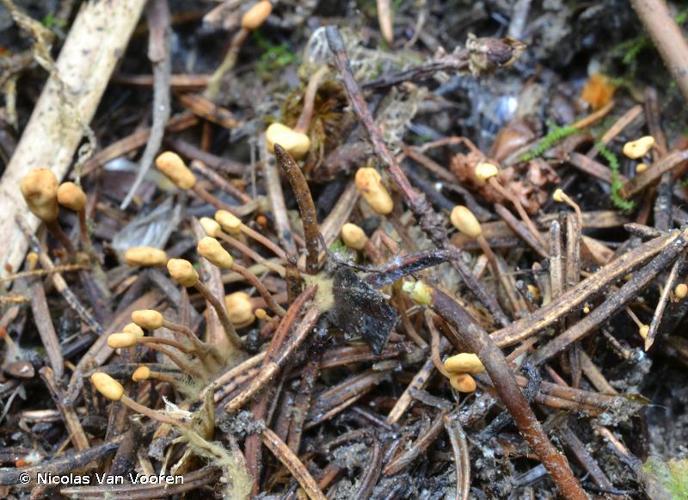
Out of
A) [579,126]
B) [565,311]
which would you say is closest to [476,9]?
[579,126]

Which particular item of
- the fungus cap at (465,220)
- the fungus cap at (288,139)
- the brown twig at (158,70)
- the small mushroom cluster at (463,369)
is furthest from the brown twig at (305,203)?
the brown twig at (158,70)

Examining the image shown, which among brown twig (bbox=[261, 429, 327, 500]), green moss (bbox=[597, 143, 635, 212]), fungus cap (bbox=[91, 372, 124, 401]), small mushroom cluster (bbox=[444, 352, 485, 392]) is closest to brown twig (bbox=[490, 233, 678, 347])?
small mushroom cluster (bbox=[444, 352, 485, 392])

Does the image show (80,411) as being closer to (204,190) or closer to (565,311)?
(204,190)

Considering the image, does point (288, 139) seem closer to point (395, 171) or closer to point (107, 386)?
point (395, 171)

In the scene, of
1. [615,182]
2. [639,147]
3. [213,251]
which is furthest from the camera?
[615,182]

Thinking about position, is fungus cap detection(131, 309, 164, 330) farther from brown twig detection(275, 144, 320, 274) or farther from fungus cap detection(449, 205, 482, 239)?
fungus cap detection(449, 205, 482, 239)

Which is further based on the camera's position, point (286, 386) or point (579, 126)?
point (579, 126)

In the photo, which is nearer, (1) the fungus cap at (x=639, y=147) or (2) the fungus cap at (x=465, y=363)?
(2) the fungus cap at (x=465, y=363)

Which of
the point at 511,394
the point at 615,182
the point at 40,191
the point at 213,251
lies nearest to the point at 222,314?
the point at 213,251

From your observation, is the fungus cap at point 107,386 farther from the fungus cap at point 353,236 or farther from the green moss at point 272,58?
the green moss at point 272,58
